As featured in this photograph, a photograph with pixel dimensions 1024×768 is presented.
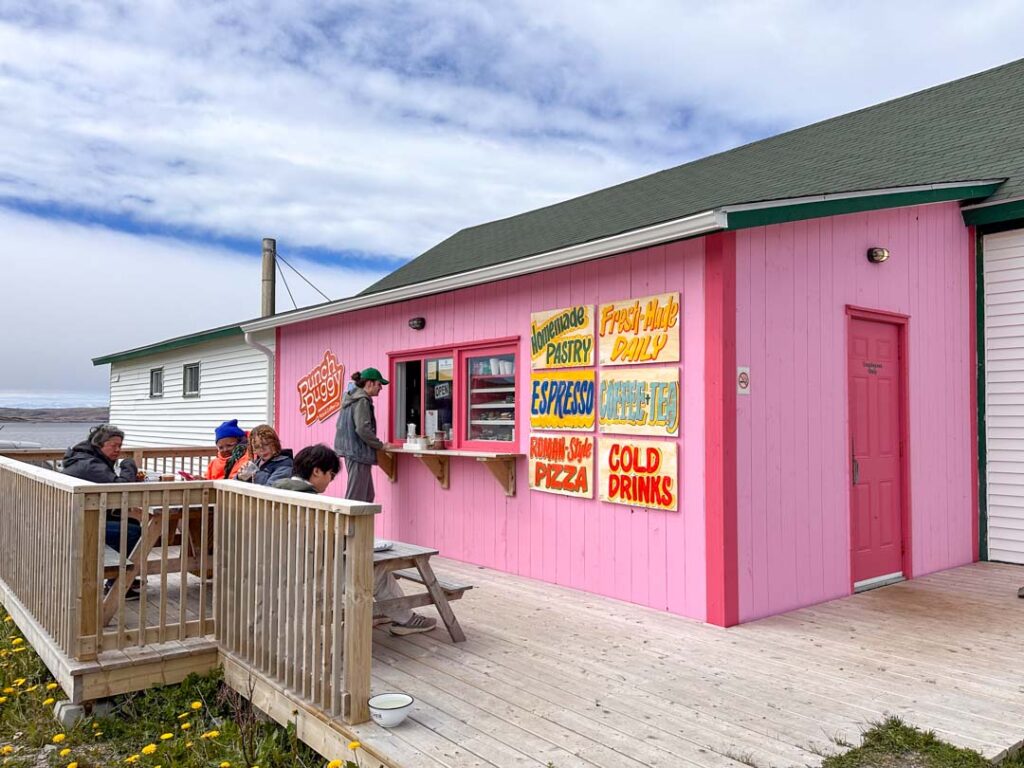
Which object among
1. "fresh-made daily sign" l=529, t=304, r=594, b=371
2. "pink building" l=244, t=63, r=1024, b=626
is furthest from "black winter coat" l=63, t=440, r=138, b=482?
"fresh-made daily sign" l=529, t=304, r=594, b=371

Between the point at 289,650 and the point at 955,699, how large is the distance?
2.99 metres

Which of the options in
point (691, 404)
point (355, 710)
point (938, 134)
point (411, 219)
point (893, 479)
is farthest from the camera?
point (411, 219)

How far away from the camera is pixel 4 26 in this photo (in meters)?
9.39

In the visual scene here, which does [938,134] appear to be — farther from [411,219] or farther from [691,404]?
[411,219]

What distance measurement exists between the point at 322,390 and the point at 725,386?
214 inches

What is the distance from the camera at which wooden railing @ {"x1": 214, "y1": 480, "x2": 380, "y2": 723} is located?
9.66 feet

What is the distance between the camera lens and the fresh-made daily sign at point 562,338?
5527mm

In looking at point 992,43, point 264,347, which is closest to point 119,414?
point 264,347

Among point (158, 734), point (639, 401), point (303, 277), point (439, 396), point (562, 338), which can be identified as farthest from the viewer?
point (303, 277)

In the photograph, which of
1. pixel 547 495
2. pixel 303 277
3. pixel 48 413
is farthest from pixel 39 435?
pixel 547 495

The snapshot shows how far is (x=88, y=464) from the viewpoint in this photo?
4.80 m

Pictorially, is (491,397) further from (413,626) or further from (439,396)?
(413,626)

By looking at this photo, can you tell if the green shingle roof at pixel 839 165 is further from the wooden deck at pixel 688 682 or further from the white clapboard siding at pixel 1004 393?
the wooden deck at pixel 688 682

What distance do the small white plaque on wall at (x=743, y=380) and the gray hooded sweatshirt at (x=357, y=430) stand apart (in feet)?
10.9
